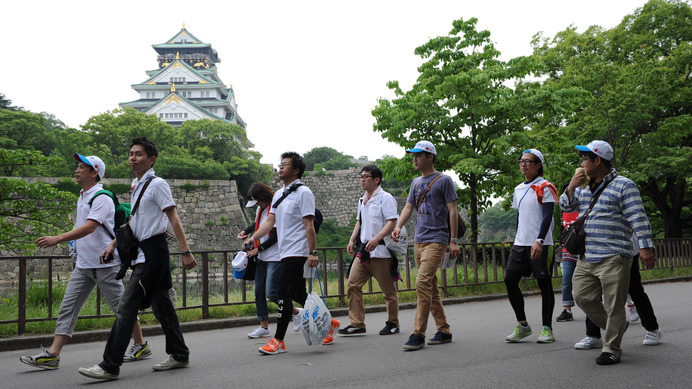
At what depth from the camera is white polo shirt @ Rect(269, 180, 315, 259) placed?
5.25m

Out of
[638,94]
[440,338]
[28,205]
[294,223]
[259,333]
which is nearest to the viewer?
[294,223]

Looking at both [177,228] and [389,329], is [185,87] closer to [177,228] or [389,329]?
[389,329]

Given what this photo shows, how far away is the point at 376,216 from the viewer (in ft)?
20.8

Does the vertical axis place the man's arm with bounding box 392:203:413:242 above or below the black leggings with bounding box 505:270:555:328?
above

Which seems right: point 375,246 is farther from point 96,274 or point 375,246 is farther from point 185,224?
point 185,224

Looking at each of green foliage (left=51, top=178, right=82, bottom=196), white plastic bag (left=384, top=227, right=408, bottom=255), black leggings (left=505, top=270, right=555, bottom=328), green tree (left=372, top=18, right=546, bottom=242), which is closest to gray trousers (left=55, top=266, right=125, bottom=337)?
white plastic bag (left=384, top=227, right=408, bottom=255)

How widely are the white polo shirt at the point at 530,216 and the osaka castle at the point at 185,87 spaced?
61.2m

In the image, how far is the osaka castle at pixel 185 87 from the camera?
65062 millimetres

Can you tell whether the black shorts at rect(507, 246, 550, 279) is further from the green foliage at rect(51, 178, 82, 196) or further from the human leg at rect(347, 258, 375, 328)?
the green foliage at rect(51, 178, 82, 196)

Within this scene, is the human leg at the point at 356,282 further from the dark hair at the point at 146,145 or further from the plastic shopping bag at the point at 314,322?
the dark hair at the point at 146,145

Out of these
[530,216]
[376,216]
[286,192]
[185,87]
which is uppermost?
[185,87]

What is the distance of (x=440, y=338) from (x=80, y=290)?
320cm

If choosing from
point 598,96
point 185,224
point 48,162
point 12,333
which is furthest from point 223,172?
point 12,333

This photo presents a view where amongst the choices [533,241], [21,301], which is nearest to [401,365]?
[533,241]
